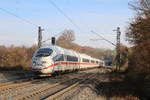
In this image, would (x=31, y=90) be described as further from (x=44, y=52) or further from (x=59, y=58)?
(x=59, y=58)

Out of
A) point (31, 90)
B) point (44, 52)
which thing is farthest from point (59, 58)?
point (31, 90)

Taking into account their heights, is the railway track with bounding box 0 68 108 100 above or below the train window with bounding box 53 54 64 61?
below

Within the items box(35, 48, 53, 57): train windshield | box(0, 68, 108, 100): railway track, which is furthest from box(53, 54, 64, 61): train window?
box(0, 68, 108, 100): railway track

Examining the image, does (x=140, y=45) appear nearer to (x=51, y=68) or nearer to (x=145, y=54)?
(x=145, y=54)

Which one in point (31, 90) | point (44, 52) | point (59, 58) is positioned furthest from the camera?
point (59, 58)

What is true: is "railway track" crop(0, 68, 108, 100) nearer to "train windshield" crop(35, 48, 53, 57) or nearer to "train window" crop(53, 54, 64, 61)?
"train windshield" crop(35, 48, 53, 57)

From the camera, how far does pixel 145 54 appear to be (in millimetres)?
26781

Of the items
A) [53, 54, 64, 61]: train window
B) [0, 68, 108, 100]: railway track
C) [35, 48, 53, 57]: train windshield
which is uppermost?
[35, 48, 53, 57]: train windshield

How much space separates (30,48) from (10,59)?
743 inches

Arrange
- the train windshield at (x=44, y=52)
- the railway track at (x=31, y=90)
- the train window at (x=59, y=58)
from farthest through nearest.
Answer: the train window at (x=59, y=58) → the train windshield at (x=44, y=52) → the railway track at (x=31, y=90)

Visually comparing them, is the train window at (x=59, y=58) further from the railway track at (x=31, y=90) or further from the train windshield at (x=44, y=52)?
the railway track at (x=31, y=90)

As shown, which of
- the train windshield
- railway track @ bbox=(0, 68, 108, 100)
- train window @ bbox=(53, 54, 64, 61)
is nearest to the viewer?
railway track @ bbox=(0, 68, 108, 100)

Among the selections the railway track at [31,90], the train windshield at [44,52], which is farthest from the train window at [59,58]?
the railway track at [31,90]

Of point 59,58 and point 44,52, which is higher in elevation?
point 44,52
